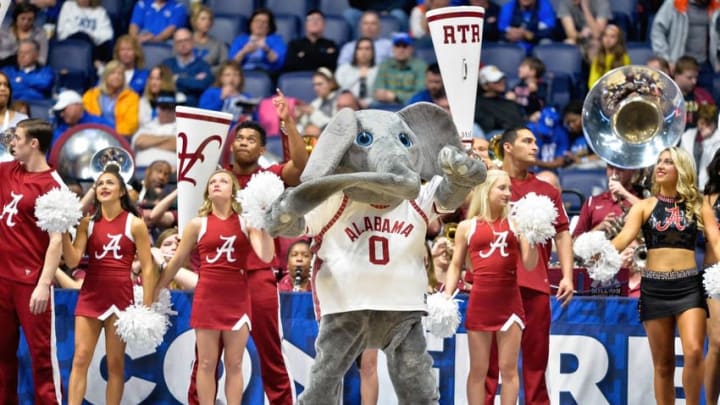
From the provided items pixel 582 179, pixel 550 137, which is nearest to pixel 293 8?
pixel 550 137

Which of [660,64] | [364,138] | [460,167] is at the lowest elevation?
[460,167]

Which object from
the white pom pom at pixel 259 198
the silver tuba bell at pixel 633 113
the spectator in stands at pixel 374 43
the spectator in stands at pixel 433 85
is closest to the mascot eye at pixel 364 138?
the white pom pom at pixel 259 198

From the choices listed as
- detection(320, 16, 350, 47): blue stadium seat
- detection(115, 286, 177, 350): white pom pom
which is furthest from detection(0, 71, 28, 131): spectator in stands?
detection(320, 16, 350, 47): blue stadium seat

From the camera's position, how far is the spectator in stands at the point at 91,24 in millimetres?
12953

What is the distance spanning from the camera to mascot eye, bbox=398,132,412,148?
610cm

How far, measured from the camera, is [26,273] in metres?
7.72

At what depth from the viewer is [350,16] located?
13.1 metres

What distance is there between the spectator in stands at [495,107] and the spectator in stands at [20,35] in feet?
13.4

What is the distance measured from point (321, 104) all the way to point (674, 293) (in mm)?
4721

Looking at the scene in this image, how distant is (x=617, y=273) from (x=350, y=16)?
17.6 ft

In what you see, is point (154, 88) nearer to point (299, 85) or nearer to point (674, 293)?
point (299, 85)

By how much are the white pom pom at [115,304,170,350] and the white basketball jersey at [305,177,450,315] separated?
5.40 feet

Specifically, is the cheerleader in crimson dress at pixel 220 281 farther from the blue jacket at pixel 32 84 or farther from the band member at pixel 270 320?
the blue jacket at pixel 32 84

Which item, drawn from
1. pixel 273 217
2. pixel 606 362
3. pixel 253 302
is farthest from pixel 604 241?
pixel 273 217
